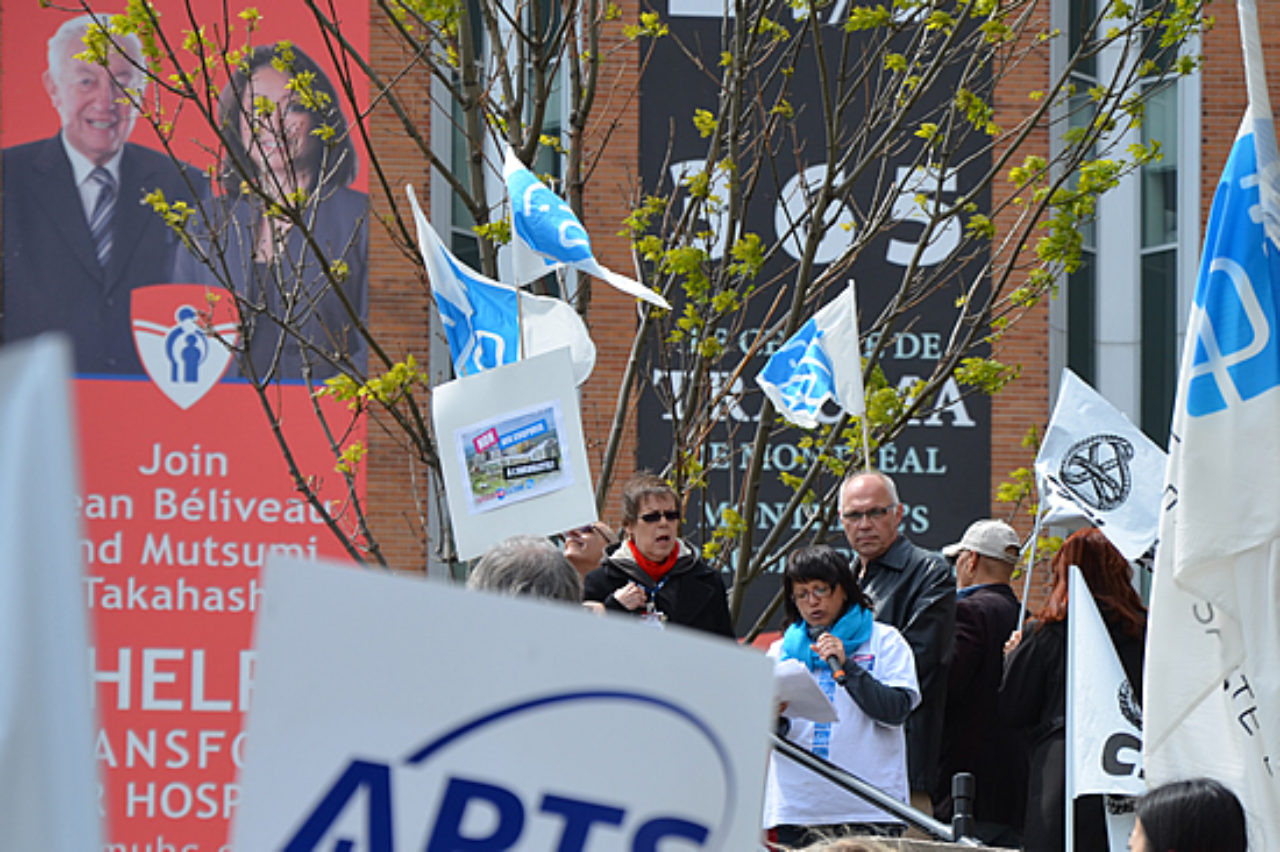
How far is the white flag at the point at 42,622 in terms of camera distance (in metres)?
1.80

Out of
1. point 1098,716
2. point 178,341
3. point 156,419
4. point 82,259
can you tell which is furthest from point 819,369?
point 82,259

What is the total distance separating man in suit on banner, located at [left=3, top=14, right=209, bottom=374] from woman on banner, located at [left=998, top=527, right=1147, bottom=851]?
10302 millimetres

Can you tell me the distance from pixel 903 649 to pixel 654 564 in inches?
36.6

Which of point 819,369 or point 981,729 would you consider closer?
point 981,729

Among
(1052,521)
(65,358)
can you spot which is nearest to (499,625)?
(65,358)

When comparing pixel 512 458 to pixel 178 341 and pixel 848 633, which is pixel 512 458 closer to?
pixel 848 633

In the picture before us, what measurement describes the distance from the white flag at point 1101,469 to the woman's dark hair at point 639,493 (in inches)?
93.6

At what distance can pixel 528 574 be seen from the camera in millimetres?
3598

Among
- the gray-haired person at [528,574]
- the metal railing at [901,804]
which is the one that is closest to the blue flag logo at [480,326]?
the metal railing at [901,804]

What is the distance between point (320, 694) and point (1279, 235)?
3.06 m

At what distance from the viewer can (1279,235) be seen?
13.6 ft

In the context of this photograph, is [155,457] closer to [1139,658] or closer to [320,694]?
[1139,658]

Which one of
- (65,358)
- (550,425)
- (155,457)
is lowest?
(155,457)

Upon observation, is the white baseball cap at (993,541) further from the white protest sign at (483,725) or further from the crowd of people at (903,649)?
the white protest sign at (483,725)
